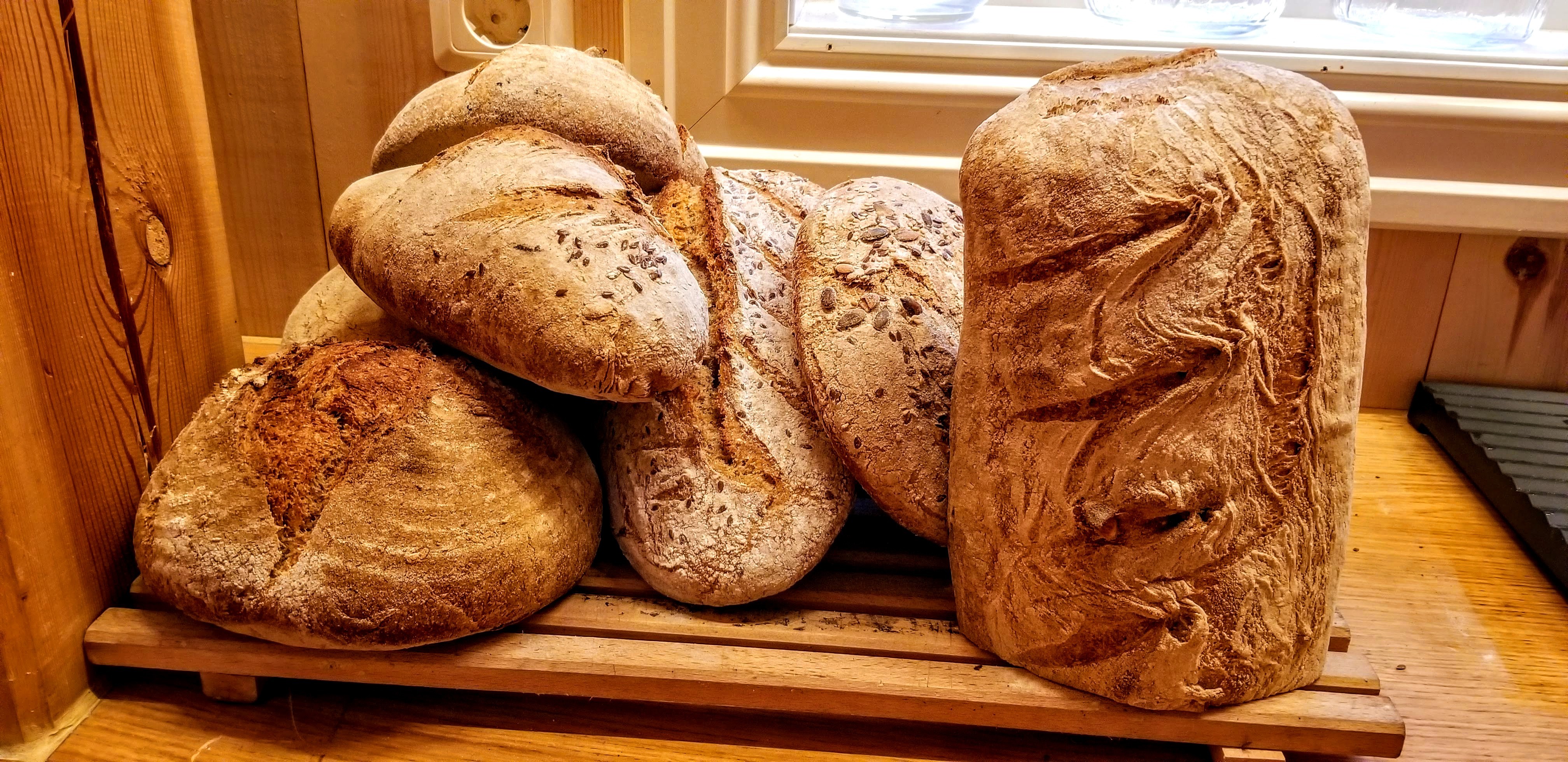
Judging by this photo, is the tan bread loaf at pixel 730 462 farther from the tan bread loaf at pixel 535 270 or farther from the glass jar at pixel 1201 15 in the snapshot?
the glass jar at pixel 1201 15

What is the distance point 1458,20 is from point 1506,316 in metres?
0.56

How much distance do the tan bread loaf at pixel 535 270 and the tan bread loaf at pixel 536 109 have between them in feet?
0.30

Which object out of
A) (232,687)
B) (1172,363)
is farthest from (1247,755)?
(232,687)

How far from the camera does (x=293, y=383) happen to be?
1077 mm

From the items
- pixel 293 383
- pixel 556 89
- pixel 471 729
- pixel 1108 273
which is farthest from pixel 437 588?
pixel 1108 273

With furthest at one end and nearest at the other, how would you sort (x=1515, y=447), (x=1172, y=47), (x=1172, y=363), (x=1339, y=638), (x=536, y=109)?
1. (x=1172, y=47)
2. (x=1515, y=447)
3. (x=536, y=109)
4. (x=1339, y=638)
5. (x=1172, y=363)

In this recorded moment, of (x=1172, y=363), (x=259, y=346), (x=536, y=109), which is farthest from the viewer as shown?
(x=259, y=346)

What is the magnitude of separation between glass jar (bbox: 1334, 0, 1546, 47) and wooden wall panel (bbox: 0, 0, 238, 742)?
6.45 ft

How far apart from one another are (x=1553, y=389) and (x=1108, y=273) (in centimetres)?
152

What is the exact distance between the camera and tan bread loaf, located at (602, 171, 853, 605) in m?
1.08

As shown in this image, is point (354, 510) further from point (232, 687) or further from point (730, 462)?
point (730, 462)

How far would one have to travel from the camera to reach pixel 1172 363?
883 mm

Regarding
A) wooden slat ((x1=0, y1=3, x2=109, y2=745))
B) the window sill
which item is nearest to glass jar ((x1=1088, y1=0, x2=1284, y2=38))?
the window sill

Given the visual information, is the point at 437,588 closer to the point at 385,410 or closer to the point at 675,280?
the point at 385,410
